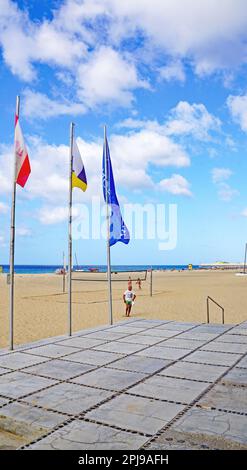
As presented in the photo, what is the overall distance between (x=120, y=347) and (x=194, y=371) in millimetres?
2459

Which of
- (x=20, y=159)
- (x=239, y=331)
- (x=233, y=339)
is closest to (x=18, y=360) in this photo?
(x=20, y=159)

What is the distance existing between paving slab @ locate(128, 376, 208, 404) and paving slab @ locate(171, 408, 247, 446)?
498mm

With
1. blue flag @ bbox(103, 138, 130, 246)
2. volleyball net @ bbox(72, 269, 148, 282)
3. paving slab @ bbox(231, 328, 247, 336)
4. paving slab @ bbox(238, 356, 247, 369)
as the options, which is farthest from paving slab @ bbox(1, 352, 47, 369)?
volleyball net @ bbox(72, 269, 148, 282)

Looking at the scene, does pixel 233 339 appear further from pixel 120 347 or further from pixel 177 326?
pixel 120 347

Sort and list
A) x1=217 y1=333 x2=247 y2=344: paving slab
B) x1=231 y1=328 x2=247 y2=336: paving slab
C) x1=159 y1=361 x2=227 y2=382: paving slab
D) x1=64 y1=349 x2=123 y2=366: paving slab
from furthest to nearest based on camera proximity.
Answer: x1=231 y1=328 x2=247 y2=336: paving slab
x1=217 y1=333 x2=247 y2=344: paving slab
x1=64 y1=349 x2=123 y2=366: paving slab
x1=159 y1=361 x2=227 y2=382: paving slab

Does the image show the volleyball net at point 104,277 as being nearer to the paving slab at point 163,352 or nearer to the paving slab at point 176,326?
the paving slab at point 176,326

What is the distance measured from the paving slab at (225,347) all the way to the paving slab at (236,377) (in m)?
1.45

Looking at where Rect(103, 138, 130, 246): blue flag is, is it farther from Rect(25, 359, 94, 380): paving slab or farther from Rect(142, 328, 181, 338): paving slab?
Rect(25, 359, 94, 380): paving slab

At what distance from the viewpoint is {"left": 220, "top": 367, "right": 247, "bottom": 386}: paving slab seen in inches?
246

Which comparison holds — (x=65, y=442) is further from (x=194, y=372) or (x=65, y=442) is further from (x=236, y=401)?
(x=194, y=372)
